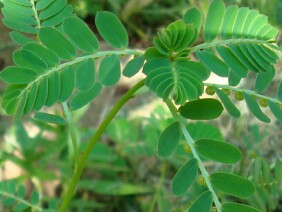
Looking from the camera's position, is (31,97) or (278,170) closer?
(31,97)

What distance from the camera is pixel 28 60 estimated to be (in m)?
0.86

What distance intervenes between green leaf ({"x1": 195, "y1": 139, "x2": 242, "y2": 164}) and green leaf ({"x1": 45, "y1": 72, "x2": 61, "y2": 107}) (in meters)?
0.22

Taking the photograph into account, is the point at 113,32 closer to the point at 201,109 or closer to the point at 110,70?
the point at 110,70

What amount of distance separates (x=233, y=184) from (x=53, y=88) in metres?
0.29

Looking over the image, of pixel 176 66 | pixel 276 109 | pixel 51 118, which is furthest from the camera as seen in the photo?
pixel 51 118

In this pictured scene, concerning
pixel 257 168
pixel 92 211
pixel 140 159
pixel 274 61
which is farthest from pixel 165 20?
pixel 274 61

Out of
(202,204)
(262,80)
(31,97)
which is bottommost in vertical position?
(202,204)

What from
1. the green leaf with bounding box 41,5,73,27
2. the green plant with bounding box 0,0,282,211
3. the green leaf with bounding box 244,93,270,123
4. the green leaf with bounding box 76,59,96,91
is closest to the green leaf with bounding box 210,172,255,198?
the green plant with bounding box 0,0,282,211

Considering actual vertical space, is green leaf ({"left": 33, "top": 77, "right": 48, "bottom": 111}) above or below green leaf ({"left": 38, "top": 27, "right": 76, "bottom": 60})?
below

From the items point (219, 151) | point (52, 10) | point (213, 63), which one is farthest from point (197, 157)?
point (52, 10)

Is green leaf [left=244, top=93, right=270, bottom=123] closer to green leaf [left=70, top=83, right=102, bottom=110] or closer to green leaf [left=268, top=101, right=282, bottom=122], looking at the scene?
green leaf [left=268, top=101, right=282, bottom=122]

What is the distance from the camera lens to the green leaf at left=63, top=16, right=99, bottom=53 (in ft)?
Answer: 2.93

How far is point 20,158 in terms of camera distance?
2031 millimetres

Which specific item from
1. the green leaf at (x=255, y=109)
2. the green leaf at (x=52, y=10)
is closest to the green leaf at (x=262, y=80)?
the green leaf at (x=255, y=109)
